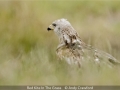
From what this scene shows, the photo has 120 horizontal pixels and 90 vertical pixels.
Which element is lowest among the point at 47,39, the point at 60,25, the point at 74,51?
the point at 74,51

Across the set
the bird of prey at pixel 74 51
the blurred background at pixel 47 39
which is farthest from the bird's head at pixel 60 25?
the blurred background at pixel 47 39

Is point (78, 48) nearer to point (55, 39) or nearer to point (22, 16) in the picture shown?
point (55, 39)

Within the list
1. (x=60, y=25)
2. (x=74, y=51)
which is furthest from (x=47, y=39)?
(x=74, y=51)

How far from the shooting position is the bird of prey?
582cm

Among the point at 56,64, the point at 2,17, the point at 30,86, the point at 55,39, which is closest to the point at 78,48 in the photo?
the point at 56,64

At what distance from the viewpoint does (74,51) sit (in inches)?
238

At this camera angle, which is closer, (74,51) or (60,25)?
(74,51)

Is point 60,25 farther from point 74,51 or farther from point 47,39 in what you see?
point 47,39

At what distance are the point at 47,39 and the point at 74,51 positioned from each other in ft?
5.23

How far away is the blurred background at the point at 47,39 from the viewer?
5492 millimetres

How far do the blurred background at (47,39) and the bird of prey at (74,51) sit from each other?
0.14m

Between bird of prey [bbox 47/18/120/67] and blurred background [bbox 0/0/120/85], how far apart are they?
14cm

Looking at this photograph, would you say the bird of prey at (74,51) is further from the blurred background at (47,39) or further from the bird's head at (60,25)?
the blurred background at (47,39)

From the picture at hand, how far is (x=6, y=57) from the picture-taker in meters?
6.59
